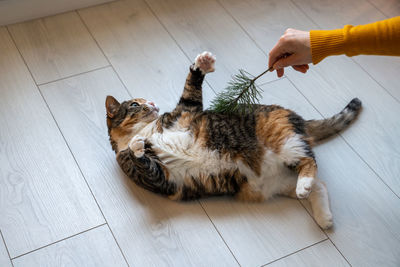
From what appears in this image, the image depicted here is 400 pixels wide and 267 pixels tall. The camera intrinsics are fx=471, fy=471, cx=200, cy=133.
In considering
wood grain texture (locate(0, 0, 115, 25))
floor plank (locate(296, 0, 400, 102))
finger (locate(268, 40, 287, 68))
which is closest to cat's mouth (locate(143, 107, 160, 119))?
finger (locate(268, 40, 287, 68))

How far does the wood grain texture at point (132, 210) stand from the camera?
1.71 m

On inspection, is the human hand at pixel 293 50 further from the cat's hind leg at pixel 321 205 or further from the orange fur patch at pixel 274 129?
the cat's hind leg at pixel 321 205

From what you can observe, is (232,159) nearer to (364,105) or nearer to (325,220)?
(325,220)

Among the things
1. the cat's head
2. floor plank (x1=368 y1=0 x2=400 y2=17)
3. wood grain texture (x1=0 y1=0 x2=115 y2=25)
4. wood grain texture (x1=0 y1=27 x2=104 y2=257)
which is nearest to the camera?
wood grain texture (x1=0 y1=27 x2=104 y2=257)

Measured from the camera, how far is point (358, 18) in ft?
8.46

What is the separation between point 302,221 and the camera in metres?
1.79

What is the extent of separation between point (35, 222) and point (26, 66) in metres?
0.87

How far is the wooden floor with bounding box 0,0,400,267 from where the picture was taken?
5.65 feet

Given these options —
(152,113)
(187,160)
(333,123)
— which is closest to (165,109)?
(152,113)

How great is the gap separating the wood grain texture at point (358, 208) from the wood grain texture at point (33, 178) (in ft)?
3.03

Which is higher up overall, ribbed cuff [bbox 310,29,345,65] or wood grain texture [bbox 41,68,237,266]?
ribbed cuff [bbox 310,29,345,65]

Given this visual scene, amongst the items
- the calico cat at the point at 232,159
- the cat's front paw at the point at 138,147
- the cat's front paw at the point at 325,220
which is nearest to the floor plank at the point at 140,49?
the calico cat at the point at 232,159

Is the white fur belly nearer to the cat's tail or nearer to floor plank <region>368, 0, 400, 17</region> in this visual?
the cat's tail

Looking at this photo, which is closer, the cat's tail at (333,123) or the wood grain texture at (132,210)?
the wood grain texture at (132,210)
